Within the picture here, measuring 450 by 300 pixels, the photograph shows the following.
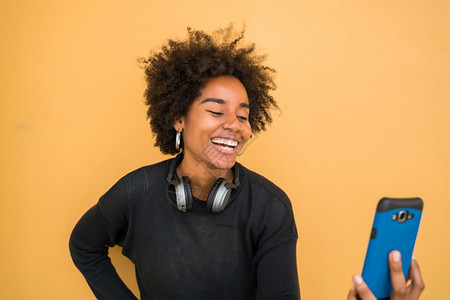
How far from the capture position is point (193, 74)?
1420 mm

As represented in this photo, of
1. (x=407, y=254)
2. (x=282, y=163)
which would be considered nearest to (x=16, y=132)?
(x=282, y=163)

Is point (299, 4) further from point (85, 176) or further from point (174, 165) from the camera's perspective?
point (85, 176)

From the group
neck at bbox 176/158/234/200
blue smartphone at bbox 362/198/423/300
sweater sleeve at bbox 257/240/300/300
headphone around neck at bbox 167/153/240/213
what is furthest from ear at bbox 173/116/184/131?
blue smartphone at bbox 362/198/423/300

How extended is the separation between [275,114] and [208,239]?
0.67 m

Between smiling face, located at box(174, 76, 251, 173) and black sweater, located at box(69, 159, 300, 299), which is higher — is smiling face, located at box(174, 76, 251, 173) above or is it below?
above

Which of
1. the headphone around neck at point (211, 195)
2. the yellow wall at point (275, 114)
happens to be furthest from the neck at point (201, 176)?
the yellow wall at point (275, 114)

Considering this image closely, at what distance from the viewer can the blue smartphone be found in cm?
93

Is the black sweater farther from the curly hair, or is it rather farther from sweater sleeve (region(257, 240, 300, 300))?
the curly hair

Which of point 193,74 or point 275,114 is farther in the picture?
point 275,114

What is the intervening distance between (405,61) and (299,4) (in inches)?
21.2

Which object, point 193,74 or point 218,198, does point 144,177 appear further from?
point 193,74

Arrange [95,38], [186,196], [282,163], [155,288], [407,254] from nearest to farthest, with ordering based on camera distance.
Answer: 1. [407,254]
2. [186,196]
3. [155,288]
4. [95,38]
5. [282,163]

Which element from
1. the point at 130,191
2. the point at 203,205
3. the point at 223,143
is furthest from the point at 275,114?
the point at 130,191

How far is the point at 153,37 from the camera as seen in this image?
66.1 inches
